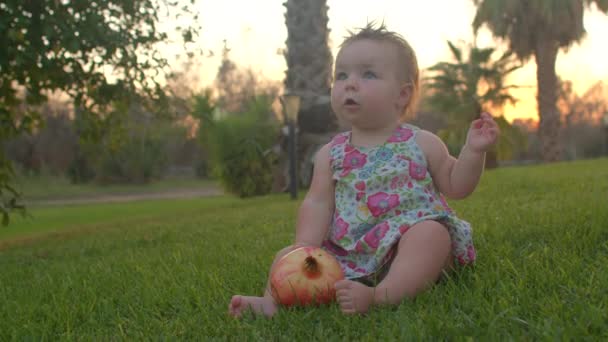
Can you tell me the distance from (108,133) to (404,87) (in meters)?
6.17

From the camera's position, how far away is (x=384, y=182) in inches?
90.0

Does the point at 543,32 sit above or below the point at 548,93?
above

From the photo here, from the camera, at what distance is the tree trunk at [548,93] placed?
2273 cm

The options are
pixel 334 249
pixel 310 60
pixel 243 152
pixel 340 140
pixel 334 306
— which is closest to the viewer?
pixel 334 306

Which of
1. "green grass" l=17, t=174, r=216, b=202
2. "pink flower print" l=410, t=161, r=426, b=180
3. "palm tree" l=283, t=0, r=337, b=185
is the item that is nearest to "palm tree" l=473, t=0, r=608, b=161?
"palm tree" l=283, t=0, r=337, b=185

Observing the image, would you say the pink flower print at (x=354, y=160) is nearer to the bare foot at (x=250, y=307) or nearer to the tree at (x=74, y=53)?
the bare foot at (x=250, y=307)

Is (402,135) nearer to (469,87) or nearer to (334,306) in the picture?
(334,306)

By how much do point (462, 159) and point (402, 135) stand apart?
0.29 meters

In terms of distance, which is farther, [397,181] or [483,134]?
[397,181]

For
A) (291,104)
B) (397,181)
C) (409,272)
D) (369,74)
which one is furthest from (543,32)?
(409,272)

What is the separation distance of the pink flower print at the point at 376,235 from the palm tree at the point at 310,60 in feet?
37.2

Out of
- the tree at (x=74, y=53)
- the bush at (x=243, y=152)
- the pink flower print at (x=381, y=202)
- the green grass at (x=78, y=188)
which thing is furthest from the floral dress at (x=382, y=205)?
the green grass at (x=78, y=188)

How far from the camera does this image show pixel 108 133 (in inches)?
304

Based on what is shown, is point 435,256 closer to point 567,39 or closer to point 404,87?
point 404,87
